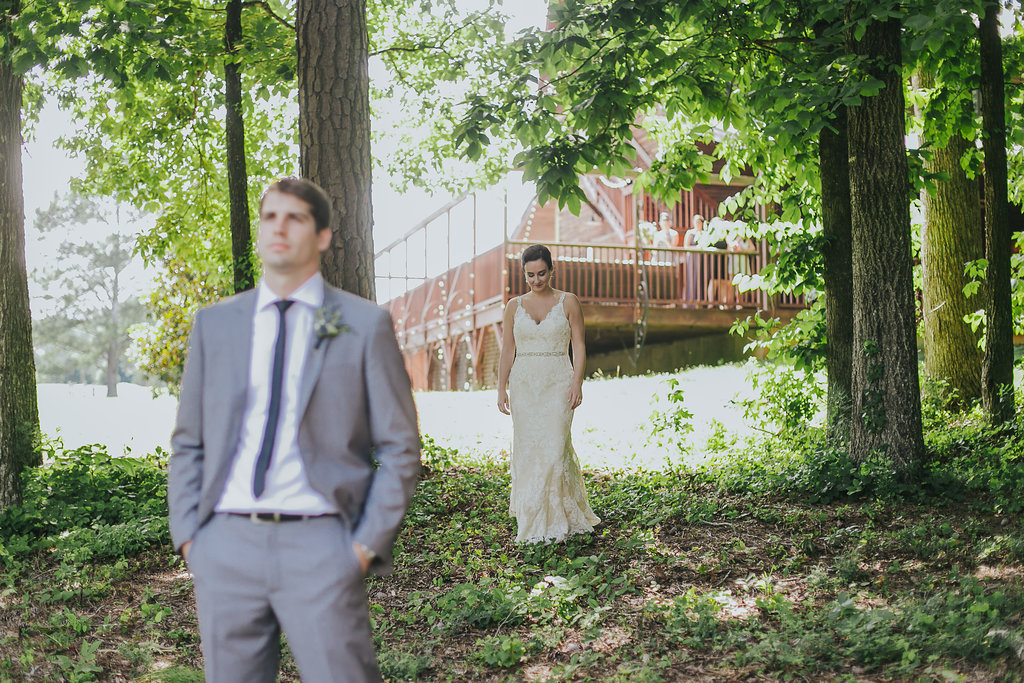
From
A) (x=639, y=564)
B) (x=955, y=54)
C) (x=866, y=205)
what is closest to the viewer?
(x=639, y=564)

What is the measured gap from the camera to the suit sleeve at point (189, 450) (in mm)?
2580

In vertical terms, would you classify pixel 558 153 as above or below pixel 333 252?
A: above

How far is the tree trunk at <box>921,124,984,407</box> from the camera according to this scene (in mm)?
11164

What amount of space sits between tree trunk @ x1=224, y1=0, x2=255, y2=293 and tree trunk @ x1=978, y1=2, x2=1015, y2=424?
7.55 metres

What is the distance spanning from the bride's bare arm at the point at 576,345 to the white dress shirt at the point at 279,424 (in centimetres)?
479

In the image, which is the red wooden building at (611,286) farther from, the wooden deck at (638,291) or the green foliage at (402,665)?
the green foliage at (402,665)

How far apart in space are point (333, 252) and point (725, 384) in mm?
9943

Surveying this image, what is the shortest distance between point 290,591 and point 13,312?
24.6 feet

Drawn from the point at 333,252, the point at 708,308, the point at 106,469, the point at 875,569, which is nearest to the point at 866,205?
the point at 875,569

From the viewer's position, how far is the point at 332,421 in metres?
2.53

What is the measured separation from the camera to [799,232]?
1045cm

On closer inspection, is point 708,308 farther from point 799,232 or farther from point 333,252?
point 333,252

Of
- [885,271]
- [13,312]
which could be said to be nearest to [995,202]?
[885,271]

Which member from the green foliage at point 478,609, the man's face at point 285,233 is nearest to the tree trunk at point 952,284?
the green foliage at point 478,609
